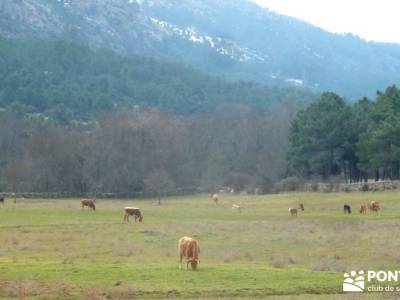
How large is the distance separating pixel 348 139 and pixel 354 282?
246 feet

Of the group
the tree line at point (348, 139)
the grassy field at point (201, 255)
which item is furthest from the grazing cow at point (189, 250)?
the tree line at point (348, 139)

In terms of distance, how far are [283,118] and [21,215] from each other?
3576 inches

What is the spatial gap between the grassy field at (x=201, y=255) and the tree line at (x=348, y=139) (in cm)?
2394

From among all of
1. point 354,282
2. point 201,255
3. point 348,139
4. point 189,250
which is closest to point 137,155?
point 348,139

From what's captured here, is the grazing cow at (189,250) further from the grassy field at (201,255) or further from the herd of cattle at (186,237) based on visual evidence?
the grassy field at (201,255)

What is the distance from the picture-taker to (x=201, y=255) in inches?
1312

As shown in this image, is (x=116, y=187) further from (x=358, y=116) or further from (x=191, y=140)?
(x=358, y=116)

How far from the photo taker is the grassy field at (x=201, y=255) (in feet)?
76.6

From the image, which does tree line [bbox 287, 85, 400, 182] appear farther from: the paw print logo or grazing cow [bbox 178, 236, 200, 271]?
the paw print logo

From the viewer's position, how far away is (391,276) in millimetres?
25469

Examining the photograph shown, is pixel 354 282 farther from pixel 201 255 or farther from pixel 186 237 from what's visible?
pixel 201 255

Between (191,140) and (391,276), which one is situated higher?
(191,140)

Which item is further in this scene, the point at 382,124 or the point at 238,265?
the point at 382,124

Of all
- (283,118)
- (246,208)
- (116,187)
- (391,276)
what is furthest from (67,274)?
(283,118)
